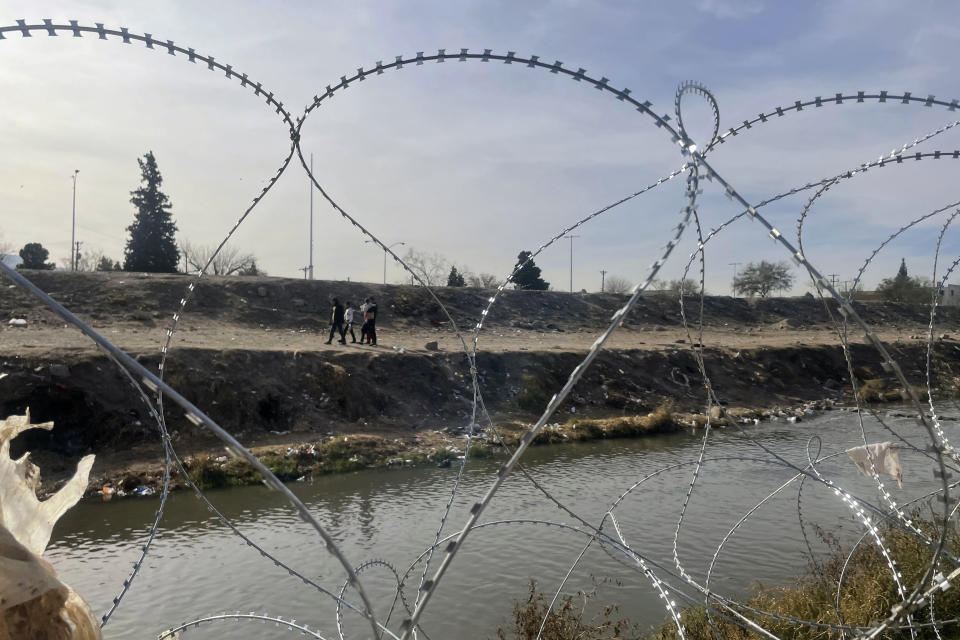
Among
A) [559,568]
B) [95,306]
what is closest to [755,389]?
[559,568]

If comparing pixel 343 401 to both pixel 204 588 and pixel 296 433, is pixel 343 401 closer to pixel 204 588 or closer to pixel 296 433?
pixel 296 433

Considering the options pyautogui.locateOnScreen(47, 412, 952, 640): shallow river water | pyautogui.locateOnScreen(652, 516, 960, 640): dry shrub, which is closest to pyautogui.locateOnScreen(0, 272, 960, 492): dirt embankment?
pyautogui.locateOnScreen(652, 516, 960, 640): dry shrub

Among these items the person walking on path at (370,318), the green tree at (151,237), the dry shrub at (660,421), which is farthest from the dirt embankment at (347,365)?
the green tree at (151,237)

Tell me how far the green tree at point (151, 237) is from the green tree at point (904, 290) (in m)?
46.0

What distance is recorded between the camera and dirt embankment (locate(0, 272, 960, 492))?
584 inches

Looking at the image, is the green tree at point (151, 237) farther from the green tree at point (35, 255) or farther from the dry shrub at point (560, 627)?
the dry shrub at point (560, 627)

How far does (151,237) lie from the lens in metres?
39.2

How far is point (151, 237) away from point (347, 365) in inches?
989

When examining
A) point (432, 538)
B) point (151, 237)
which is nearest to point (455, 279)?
point (151, 237)

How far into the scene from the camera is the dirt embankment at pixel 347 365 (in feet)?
48.7

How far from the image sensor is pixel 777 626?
18.9 ft

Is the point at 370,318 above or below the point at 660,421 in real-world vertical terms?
above

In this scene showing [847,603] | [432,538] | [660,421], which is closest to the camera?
[847,603]

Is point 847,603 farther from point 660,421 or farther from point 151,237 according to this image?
point 151,237
